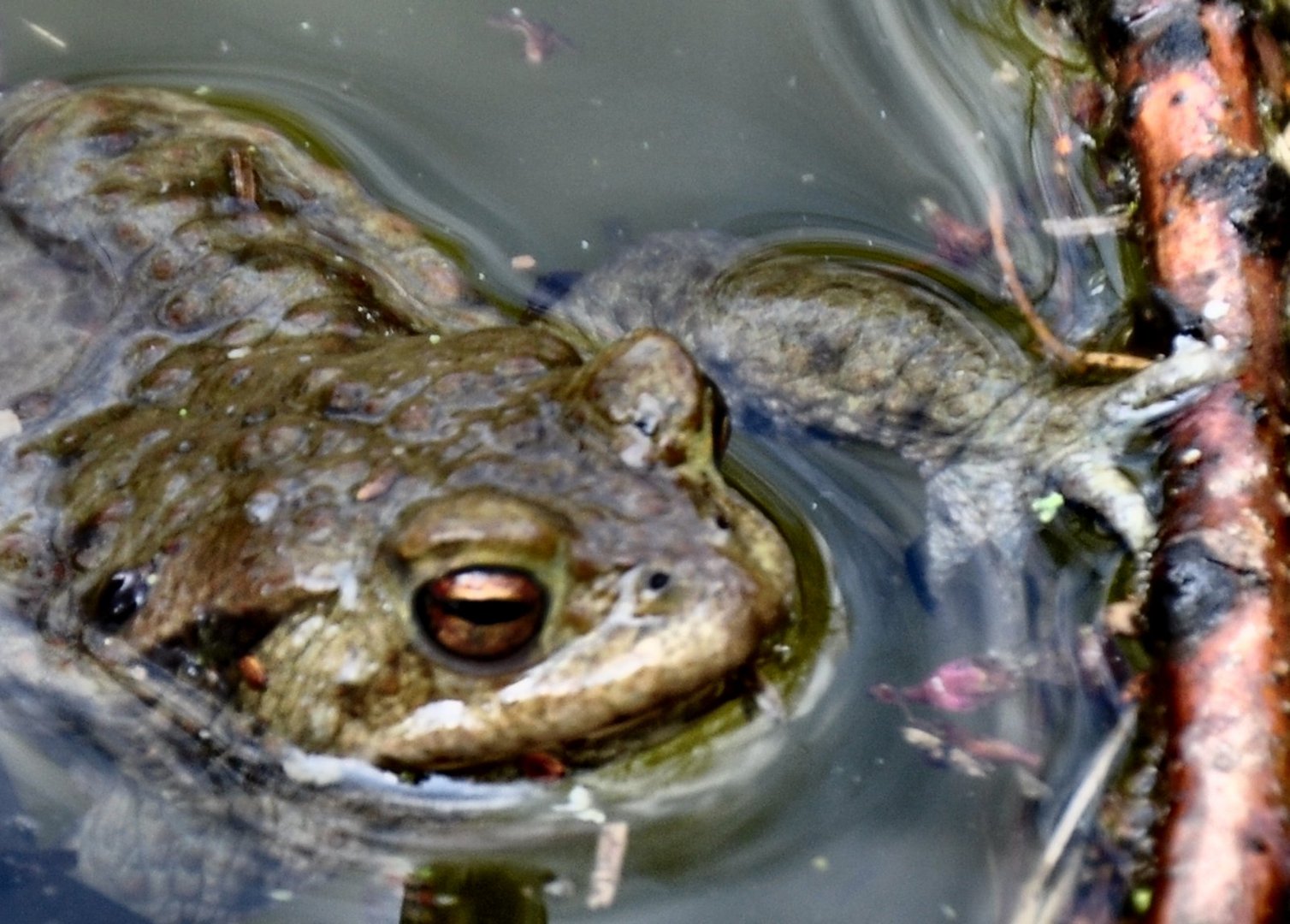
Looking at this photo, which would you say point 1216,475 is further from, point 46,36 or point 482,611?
point 46,36

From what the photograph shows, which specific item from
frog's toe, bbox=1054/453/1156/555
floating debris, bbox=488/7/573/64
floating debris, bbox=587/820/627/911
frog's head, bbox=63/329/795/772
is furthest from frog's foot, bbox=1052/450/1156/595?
floating debris, bbox=488/7/573/64

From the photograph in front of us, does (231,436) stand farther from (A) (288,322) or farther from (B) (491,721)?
(B) (491,721)

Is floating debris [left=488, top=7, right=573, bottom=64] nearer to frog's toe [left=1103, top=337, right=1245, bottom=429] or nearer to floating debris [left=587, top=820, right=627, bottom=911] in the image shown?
frog's toe [left=1103, top=337, right=1245, bottom=429]

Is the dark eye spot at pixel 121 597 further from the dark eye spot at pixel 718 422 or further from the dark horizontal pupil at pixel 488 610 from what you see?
the dark eye spot at pixel 718 422

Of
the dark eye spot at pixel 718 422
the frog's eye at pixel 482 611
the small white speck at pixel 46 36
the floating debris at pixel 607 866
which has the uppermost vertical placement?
the small white speck at pixel 46 36

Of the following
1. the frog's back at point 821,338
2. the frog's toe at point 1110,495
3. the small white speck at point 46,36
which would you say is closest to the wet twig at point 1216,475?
the frog's toe at point 1110,495

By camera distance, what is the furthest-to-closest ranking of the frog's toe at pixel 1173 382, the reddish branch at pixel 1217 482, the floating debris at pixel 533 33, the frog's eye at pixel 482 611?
the floating debris at pixel 533 33 < the frog's toe at pixel 1173 382 < the frog's eye at pixel 482 611 < the reddish branch at pixel 1217 482

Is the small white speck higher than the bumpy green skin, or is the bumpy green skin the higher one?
the small white speck

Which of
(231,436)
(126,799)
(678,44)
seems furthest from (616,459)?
(678,44)
